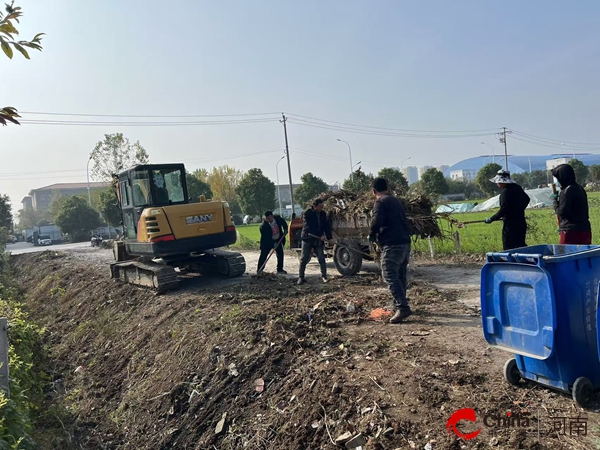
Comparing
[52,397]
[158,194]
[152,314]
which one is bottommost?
[52,397]

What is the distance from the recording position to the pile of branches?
10.0m

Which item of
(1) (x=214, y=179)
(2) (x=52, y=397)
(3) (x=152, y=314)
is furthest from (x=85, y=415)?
(1) (x=214, y=179)

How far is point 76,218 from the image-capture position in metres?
50.4

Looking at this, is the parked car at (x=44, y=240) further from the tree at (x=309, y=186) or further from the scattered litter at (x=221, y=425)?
the scattered litter at (x=221, y=425)

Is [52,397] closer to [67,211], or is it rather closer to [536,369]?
[536,369]

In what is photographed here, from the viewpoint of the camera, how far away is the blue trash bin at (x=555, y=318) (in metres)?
3.38

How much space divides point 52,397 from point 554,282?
7224 millimetres

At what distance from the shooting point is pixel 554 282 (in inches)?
133

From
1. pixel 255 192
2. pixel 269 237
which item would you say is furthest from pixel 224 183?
pixel 269 237

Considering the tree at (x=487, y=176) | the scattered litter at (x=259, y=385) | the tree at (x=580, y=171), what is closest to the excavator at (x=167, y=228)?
the scattered litter at (x=259, y=385)

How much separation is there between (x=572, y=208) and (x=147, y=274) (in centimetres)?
828

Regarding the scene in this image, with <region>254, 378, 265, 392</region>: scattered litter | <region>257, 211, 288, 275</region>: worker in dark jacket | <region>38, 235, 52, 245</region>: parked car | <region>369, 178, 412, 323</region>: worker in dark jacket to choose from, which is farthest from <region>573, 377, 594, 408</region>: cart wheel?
<region>38, 235, 52, 245</region>: parked car

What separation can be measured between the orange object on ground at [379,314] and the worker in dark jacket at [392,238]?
290mm

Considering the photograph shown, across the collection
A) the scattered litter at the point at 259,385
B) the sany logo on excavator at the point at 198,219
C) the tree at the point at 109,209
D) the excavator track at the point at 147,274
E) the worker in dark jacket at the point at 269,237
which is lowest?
the scattered litter at the point at 259,385
